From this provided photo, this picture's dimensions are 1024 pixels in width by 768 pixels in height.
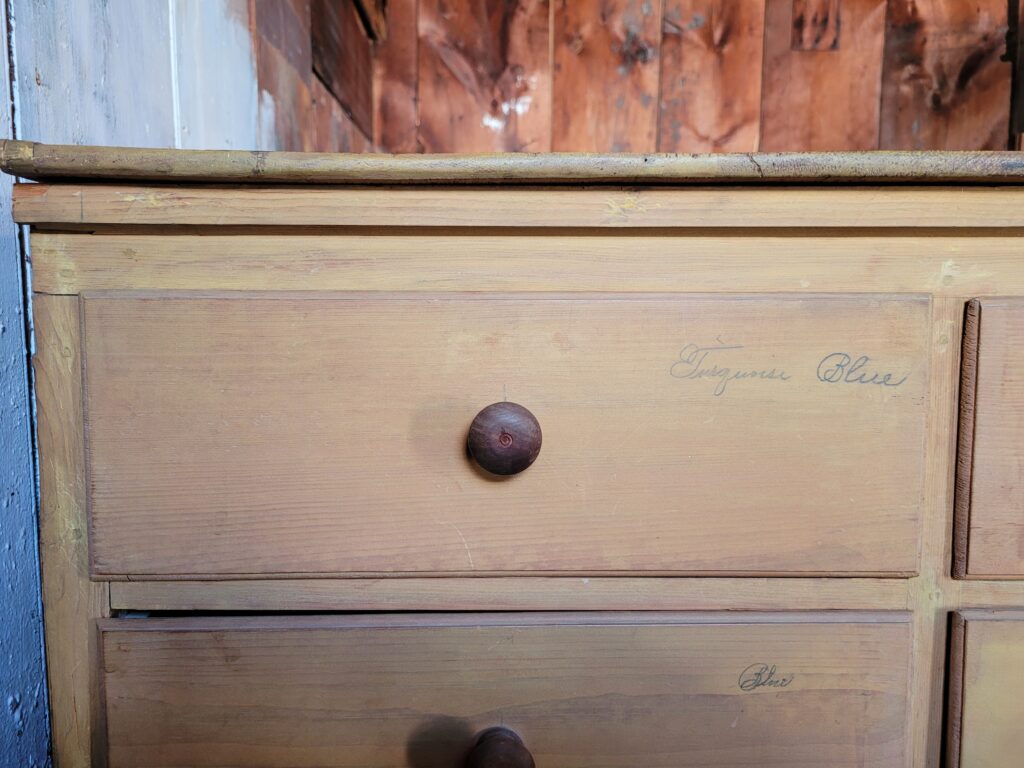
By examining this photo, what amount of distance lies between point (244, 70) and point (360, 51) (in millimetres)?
334

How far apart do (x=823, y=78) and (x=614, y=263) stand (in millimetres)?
924

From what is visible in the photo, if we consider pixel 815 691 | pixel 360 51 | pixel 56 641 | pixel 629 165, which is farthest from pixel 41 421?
pixel 360 51

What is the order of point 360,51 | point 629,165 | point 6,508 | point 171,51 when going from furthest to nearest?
point 360,51 < point 171,51 < point 6,508 < point 629,165

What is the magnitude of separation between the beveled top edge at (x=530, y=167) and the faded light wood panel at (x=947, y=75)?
833 mm

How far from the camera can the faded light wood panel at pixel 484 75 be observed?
1.01m

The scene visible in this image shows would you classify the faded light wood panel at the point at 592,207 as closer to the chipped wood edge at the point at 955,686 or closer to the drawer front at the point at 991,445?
the drawer front at the point at 991,445

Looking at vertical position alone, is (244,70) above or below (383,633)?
above

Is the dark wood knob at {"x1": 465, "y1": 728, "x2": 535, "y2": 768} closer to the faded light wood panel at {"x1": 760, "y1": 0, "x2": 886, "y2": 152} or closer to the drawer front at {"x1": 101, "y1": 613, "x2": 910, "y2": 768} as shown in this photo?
the drawer front at {"x1": 101, "y1": 613, "x2": 910, "y2": 768}

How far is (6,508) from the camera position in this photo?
0.47 m

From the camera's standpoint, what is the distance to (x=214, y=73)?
668mm

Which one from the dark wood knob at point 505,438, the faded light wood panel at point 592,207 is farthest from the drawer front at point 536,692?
the faded light wood panel at point 592,207

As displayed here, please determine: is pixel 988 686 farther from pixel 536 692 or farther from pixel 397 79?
pixel 397 79

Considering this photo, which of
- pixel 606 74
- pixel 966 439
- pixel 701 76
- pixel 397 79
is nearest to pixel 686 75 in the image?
pixel 701 76

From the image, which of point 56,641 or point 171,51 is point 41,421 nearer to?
point 56,641
